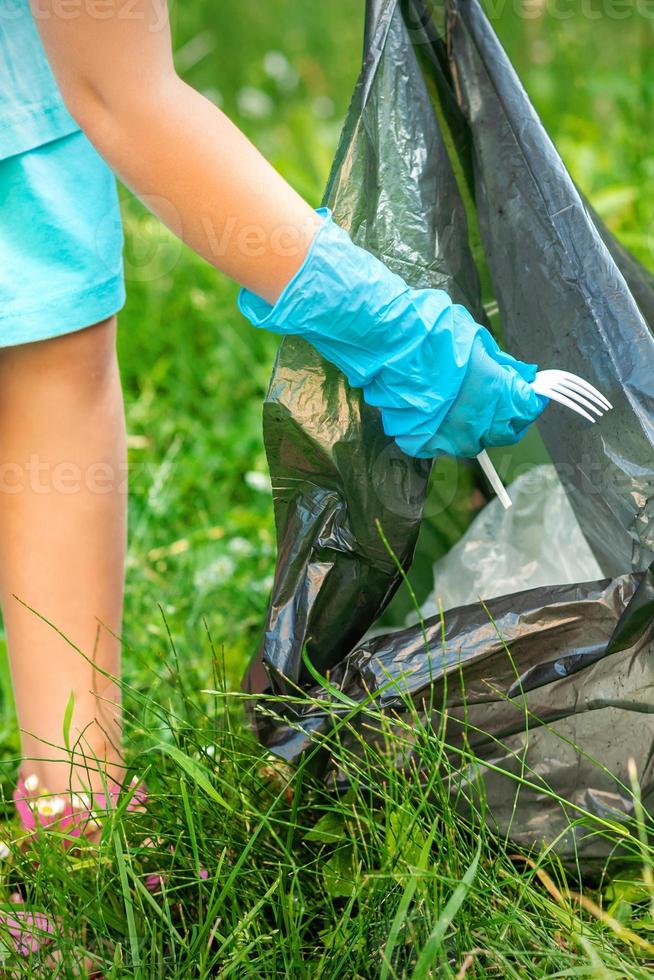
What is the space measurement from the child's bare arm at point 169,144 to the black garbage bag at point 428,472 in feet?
0.58

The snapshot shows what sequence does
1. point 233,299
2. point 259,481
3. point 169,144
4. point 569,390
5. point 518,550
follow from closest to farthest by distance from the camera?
point 169,144, point 569,390, point 518,550, point 259,481, point 233,299

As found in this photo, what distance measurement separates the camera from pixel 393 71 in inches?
46.3

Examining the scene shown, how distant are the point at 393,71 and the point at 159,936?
99 cm

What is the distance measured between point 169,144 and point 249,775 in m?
0.68

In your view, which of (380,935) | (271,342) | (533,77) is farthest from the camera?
(533,77)

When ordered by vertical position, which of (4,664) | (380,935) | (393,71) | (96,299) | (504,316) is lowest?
(380,935)

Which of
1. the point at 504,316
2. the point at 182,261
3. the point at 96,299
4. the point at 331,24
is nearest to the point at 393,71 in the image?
the point at 504,316

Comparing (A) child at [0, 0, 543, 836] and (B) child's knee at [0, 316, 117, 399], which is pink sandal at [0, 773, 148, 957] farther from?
(B) child's knee at [0, 316, 117, 399]

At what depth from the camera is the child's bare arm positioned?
0.92m

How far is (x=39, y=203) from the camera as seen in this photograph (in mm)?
1147

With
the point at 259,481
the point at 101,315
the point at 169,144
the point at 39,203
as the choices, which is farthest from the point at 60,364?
the point at 259,481

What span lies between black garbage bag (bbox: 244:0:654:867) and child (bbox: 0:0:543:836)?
106 millimetres

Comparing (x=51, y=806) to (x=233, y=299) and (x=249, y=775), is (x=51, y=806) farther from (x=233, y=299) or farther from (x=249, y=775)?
(x=233, y=299)

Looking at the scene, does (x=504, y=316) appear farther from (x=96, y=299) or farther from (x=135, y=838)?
(x=135, y=838)
